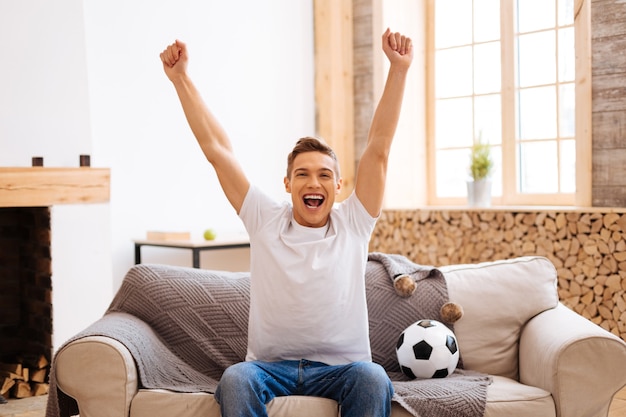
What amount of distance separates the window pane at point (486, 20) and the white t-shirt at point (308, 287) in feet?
10.3

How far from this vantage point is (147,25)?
4684mm

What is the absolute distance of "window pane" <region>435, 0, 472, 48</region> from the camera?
523 centimetres

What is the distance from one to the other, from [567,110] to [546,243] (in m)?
0.91

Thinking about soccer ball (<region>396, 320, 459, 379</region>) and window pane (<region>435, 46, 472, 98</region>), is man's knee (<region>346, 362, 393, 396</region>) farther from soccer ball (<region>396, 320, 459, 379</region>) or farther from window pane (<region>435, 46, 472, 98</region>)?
window pane (<region>435, 46, 472, 98</region>)

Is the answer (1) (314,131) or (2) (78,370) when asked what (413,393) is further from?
(1) (314,131)

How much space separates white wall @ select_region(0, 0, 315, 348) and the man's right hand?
1692mm

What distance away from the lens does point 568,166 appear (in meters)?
4.69

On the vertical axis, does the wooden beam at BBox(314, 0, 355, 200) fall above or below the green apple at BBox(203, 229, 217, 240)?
above

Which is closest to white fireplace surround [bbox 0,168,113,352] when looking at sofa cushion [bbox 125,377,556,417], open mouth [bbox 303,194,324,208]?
sofa cushion [bbox 125,377,556,417]

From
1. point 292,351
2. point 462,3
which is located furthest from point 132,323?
point 462,3

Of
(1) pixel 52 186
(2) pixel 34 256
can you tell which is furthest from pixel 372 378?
(2) pixel 34 256

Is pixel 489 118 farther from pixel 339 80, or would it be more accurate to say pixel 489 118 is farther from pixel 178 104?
pixel 178 104

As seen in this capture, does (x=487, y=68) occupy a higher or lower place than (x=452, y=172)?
→ higher

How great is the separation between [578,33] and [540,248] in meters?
1.23
